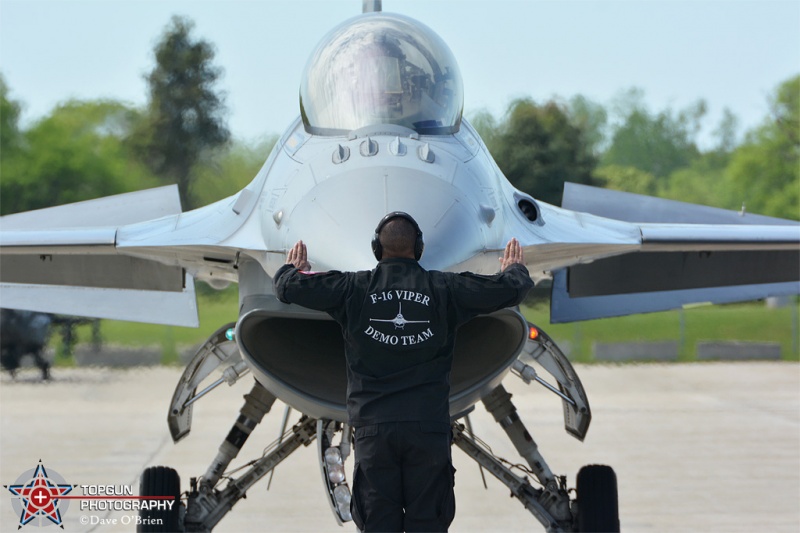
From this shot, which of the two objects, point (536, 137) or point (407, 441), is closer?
point (407, 441)

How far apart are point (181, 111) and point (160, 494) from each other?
1219 cm

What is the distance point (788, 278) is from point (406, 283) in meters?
4.69

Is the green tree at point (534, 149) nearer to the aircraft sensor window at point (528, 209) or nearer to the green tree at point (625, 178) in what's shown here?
the green tree at point (625, 178)

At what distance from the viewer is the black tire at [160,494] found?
6824mm

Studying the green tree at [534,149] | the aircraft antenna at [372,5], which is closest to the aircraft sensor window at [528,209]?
the aircraft antenna at [372,5]

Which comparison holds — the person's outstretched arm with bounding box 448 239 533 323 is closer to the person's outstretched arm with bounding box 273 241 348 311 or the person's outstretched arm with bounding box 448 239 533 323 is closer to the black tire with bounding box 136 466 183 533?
the person's outstretched arm with bounding box 273 241 348 311

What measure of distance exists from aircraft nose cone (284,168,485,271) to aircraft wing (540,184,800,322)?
2.57m

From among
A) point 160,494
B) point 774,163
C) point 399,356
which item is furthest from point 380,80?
point 774,163

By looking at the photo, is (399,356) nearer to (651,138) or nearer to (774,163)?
(651,138)

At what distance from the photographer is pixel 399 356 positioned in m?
4.36

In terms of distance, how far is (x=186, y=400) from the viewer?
6922 mm

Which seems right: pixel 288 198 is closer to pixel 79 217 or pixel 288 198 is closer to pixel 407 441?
pixel 407 441

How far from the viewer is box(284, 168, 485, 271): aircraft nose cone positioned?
4.70m

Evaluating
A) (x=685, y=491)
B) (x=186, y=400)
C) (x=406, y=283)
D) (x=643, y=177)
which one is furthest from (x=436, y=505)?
(x=643, y=177)
